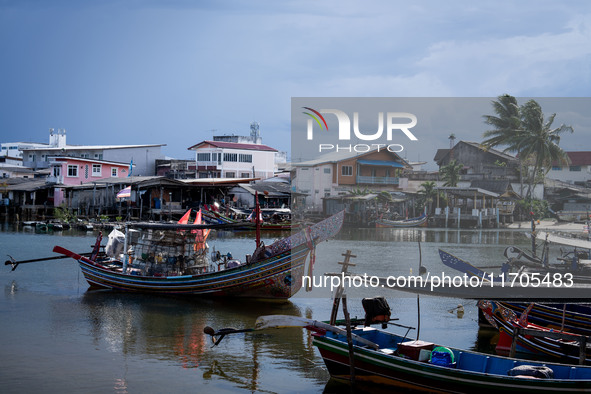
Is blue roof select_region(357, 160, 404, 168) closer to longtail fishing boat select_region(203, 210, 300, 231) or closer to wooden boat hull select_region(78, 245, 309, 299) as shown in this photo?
wooden boat hull select_region(78, 245, 309, 299)

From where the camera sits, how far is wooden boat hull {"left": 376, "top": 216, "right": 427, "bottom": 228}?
23086 mm

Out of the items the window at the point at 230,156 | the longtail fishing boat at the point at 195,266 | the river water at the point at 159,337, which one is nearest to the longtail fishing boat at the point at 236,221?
the river water at the point at 159,337

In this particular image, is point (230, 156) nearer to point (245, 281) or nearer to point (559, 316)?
point (245, 281)

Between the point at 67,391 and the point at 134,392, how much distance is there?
92cm

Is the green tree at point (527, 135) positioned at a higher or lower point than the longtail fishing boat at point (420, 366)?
higher

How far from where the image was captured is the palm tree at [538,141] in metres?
21.3

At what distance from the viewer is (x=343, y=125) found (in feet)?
51.8

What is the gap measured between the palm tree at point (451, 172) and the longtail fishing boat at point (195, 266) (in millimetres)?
7053

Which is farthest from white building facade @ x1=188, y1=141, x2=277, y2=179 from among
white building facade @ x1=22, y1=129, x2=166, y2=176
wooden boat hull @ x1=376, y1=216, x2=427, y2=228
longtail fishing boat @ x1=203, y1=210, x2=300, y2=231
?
wooden boat hull @ x1=376, y1=216, x2=427, y2=228

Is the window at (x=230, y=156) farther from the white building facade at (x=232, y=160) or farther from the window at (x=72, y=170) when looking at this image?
the window at (x=72, y=170)

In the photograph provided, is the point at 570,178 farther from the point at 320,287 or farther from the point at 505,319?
the point at 505,319

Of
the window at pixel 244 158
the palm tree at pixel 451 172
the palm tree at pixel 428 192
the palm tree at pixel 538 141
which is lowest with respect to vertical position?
the palm tree at pixel 428 192

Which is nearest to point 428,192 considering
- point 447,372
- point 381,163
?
point 381,163

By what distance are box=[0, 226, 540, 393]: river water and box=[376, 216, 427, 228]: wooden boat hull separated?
3.01m
